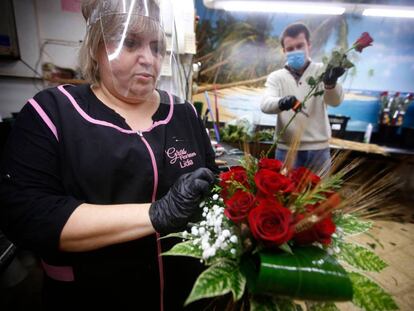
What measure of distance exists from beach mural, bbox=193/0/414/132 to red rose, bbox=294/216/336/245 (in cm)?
256

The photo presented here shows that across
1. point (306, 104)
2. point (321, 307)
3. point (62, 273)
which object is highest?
point (306, 104)

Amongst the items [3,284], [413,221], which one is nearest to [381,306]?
[3,284]

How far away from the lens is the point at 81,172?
0.73 m

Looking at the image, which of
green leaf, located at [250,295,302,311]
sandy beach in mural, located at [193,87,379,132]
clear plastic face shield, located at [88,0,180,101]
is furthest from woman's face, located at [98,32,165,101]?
sandy beach in mural, located at [193,87,379,132]

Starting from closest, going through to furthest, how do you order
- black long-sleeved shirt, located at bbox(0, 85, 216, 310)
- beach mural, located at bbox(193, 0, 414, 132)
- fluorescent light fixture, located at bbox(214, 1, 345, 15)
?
black long-sleeved shirt, located at bbox(0, 85, 216, 310) < fluorescent light fixture, located at bbox(214, 1, 345, 15) < beach mural, located at bbox(193, 0, 414, 132)

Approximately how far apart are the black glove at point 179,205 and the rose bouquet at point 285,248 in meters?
0.10

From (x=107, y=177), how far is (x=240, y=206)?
47 centimetres

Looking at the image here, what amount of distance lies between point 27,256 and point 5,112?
1.41 m

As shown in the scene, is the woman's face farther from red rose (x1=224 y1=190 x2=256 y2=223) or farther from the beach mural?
the beach mural

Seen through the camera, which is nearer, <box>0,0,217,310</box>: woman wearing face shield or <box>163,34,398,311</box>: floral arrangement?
<box>163,34,398,311</box>: floral arrangement

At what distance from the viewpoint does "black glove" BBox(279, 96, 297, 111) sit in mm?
1854

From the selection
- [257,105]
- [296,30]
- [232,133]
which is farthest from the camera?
[257,105]

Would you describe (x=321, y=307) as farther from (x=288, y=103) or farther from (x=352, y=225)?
(x=288, y=103)

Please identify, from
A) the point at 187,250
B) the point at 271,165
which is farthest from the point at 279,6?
the point at 187,250
